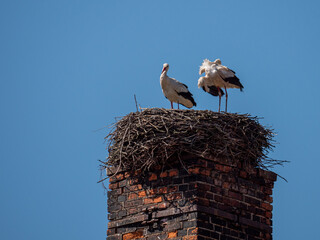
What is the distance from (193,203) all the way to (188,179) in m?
0.39

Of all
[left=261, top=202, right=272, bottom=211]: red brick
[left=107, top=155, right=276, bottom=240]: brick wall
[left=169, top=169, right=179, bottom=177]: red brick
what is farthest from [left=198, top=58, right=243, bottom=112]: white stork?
[left=169, top=169, right=179, bottom=177]: red brick

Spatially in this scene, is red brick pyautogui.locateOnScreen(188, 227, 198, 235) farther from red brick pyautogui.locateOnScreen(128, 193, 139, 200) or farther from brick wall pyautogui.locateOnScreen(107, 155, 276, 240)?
red brick pyautogui.locateOnScreen(128, 193, 139, 200)

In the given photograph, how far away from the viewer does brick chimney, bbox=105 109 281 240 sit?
9141mm

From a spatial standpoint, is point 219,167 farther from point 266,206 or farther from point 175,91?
point 175,91

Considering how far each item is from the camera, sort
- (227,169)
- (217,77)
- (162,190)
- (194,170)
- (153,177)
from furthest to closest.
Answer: (217,77), (153,177), (227,169), (162,190), (194,170)

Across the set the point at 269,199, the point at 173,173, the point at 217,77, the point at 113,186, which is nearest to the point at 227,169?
the point at 173,173

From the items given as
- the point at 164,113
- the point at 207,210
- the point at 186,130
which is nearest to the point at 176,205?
the point at 207,210

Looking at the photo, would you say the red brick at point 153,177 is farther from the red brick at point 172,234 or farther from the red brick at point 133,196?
the red brick at point 172,234

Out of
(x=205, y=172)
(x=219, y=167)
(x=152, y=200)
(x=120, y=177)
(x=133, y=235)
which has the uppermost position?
(x=120, y=177)

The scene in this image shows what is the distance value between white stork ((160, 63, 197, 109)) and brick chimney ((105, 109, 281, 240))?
366 cm

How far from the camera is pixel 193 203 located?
902 cm

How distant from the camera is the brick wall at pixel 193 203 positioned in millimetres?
9039

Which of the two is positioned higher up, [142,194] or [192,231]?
[142,194]

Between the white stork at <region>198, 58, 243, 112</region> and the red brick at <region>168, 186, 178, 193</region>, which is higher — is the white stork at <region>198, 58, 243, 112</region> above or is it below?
above
